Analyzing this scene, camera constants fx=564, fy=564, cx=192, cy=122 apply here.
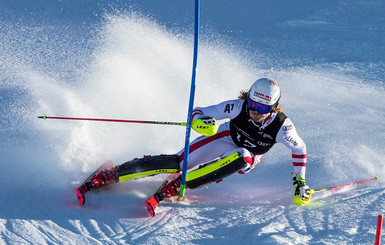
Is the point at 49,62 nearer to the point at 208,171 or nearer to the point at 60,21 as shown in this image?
the point at 60,21

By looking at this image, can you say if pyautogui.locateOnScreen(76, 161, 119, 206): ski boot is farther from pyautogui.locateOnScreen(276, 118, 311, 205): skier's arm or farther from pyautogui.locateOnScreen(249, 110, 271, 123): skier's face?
pyautogui.locateOnScreen(276, 118, 311, 205): skier's arm

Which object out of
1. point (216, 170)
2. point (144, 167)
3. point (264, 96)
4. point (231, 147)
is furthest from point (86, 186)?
point (264, 96)

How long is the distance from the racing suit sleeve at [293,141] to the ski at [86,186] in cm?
156

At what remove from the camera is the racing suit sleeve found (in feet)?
16.0

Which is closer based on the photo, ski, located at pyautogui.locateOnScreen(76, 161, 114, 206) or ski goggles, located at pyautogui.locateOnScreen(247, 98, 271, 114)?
ski, located at pyautogui.locateOnScreen(76, 161, 114, 206)

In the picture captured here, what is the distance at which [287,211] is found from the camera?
15.6 feet

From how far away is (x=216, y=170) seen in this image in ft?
15.3

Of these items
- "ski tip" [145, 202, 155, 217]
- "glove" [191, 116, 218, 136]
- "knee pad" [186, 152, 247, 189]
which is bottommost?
"ski tip" [145, 202, 155, 217]

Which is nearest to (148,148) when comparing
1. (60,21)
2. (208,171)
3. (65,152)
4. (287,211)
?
(65,152)

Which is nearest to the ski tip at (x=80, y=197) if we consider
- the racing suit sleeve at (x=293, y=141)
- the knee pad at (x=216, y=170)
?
the knee pad at (x=216, y=170)

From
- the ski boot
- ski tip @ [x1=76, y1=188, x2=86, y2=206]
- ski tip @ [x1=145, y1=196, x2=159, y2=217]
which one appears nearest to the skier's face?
ski tip @ [x1=145, y1=196, x2=159, y2=217]

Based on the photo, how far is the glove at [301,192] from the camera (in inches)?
191

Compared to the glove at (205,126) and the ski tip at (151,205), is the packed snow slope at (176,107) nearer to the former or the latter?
the ski tip at (151,205)

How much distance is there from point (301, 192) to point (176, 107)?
2423 mm
